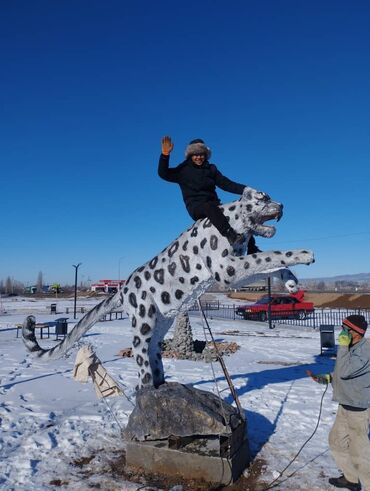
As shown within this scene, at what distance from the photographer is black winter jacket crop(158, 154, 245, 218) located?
450 cm

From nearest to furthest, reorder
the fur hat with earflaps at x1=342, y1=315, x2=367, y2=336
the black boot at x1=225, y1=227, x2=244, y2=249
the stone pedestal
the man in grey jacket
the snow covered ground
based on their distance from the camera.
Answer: the man in grey jacket < the fur hat with earflaps at x1=342, y1=315, x2=367, y2=336 < the black boot at x1=225, y1=227, x2=244, y2=249 < the stone pedestal < the snow covered ground

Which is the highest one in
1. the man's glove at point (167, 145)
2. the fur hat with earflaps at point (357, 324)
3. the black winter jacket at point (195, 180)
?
the man's glove at point (167, 145)

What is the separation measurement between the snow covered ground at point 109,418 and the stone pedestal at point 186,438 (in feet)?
1.15

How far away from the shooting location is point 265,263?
13.0ft

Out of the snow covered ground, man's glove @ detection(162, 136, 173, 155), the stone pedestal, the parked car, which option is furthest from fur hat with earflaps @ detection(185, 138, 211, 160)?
the parked car

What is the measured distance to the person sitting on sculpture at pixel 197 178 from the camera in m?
4.45

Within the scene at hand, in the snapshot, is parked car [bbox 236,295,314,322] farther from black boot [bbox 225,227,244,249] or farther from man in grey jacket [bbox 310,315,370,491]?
black boot [bbox 225,227,244,249]

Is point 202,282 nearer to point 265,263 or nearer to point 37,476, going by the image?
point 265,263

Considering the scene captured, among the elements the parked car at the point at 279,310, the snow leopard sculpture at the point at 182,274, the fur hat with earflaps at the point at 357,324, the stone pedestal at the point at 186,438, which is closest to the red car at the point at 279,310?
the parked car at the point at 279,310

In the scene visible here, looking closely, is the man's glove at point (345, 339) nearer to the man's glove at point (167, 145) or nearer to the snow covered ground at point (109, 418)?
the snow covered ground at point (109, 418)

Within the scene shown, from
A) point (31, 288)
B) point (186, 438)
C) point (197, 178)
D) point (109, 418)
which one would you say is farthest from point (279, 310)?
point (31, 288)

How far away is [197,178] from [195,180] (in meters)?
0.03

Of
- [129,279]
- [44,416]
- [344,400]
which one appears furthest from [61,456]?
[344,400]

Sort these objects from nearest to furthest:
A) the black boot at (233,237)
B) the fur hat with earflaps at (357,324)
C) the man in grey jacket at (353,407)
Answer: the man in grey jacket at (353,407), the fur hat with earflaps at (357,324), the black boot at (233,237)
